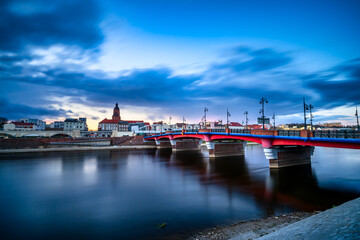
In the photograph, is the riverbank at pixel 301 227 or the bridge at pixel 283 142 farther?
the bridge at pixel 283 142

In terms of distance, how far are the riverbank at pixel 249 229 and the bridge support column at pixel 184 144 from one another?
2599 inches

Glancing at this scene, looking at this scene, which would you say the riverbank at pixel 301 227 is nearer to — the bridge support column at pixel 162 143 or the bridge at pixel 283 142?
the bridge at pixel 283 142

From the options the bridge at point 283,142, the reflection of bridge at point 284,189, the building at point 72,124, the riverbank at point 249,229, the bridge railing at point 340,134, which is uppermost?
the building at point 72,124

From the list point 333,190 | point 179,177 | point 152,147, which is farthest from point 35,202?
point 152,147

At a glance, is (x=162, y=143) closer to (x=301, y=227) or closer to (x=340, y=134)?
(x=340, y=134)

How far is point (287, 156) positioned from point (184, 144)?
48602mm

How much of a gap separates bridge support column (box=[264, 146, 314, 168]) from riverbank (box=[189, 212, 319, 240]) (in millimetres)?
22394

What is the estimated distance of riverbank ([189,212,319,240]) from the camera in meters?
11.2

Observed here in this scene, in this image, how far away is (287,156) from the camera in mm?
36562

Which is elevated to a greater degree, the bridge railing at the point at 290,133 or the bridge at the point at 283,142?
the bridge railing at the point at 290,133

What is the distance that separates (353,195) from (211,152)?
36712 millimetres

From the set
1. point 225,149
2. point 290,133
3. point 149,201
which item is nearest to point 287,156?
point 290,133

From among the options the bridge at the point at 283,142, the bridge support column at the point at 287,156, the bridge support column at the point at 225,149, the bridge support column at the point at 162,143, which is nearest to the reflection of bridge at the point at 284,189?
the bridge support column at the point at 287,156

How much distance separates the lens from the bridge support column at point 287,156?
35.2m
